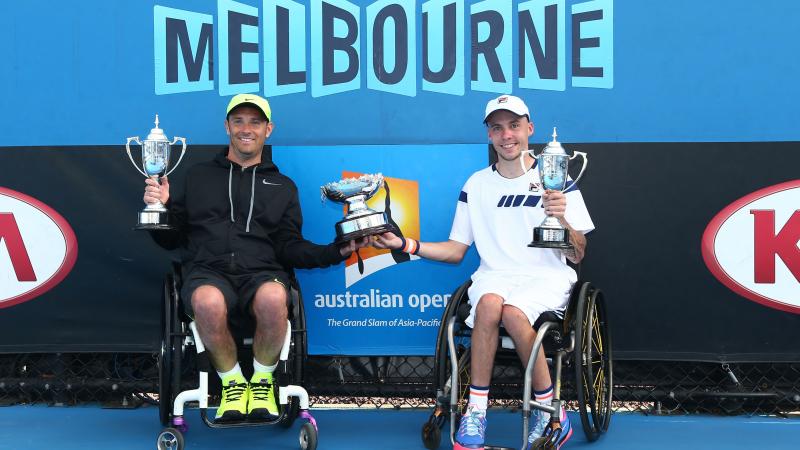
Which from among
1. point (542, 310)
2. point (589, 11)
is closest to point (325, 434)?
point (542, 310)

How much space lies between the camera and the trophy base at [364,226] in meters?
3.88

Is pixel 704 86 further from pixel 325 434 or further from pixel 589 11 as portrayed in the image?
pixel 325 434

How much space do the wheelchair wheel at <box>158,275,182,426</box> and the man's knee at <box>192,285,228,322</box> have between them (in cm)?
13

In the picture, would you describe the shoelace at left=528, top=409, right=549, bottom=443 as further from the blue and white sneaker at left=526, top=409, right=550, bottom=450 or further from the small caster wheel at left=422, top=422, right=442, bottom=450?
the small caster wheel at left=422, top=422, right=442, bottom=450

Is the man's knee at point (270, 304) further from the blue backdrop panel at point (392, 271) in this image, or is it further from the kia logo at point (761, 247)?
the kia logo at point (761, 247)

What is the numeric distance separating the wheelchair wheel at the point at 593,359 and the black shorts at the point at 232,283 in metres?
1.19

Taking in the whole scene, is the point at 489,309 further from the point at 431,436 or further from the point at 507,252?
the point at 431,436

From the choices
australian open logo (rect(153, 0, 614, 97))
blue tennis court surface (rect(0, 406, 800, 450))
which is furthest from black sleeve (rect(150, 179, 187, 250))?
blue tennis court surface (rect(0, 406, 800, 450))

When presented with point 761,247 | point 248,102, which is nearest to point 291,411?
point 248,102

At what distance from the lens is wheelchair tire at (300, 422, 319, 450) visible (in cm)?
371

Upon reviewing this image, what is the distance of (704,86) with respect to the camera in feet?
14.5

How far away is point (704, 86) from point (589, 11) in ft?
2.14

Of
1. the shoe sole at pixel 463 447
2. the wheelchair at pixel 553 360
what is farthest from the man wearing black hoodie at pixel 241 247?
the shoe sole at pixel 463 447

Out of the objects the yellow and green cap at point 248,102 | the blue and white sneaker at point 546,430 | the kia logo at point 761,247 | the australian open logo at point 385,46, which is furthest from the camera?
the australian open logo at point 385,46
